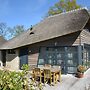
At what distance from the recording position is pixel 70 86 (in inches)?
544

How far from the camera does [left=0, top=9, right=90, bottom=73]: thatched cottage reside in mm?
18547

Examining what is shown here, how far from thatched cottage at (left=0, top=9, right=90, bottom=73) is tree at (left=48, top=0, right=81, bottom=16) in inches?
805

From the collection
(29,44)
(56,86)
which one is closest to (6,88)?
(56,86)

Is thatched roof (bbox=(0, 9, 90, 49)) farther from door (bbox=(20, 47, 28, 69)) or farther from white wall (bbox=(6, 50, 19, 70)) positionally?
white wall (bbox=(6, 50, 19, 70))

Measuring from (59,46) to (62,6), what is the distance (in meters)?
25.6

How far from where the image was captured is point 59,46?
1900 cm

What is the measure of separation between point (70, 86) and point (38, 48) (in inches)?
280

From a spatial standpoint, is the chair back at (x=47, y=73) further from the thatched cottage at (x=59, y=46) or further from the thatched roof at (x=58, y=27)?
the thatched roof at (x=58, y=27)

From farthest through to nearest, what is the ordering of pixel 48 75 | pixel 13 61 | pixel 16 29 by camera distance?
pixel 16 29, pixel 13 61, pixel 48 75

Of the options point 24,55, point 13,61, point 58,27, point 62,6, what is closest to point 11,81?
point 58,27

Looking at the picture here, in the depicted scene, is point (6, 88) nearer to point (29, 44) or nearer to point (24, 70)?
point (24, 70)

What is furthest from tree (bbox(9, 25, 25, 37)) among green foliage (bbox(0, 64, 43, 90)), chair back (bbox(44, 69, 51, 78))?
green foliage (bbox(0, 64, 43, 90))

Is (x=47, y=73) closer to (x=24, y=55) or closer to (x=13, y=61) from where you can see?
(x=24, y=55)

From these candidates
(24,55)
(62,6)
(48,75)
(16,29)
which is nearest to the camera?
(48,75)
